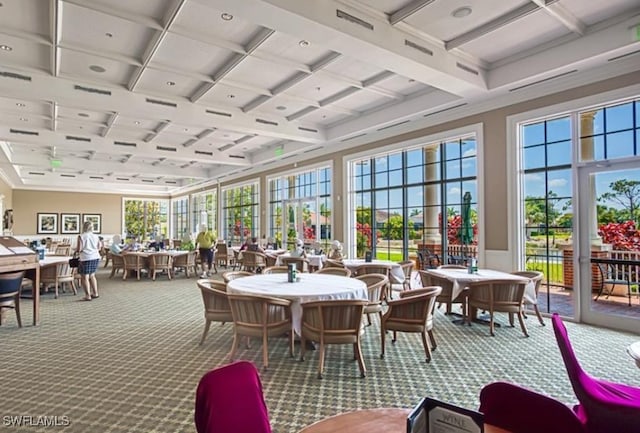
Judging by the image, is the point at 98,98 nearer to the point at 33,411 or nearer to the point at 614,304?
the point at 33,411

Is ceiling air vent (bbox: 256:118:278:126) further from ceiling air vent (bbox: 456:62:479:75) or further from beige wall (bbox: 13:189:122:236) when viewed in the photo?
beige wall (bbox: 13:189:122:236)

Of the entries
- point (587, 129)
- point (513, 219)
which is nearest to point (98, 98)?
point (513, 219)

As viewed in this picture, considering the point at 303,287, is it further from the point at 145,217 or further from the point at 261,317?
the point at 145,217

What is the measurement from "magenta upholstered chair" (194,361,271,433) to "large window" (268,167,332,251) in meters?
8.48

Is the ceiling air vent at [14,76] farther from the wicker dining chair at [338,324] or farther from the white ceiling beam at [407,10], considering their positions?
the wicker dining chair at [338,324]

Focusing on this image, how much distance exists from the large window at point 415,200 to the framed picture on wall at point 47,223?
58.7 ft

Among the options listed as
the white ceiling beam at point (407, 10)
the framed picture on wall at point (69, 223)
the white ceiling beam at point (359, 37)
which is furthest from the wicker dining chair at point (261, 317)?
the framed picture on wall at point (69, 223)

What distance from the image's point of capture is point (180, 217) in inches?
881

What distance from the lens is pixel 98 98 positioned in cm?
696

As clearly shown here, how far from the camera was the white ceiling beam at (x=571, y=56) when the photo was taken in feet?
15.9

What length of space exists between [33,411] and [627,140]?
7598 millimetres

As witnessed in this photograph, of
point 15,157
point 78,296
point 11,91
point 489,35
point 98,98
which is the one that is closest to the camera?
point 489,35

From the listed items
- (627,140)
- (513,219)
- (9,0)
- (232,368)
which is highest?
(9,0)

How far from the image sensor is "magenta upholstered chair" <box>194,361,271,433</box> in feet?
4.48
